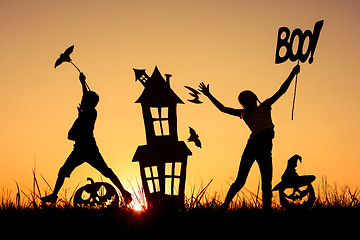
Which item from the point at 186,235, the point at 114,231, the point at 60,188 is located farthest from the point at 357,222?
the point at 60,188

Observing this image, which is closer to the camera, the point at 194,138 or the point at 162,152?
the point at 194,138

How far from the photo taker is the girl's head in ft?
26.8

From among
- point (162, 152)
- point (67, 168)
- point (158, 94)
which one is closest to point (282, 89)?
point (162, 152)

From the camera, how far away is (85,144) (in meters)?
8.70

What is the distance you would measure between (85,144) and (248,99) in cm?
291

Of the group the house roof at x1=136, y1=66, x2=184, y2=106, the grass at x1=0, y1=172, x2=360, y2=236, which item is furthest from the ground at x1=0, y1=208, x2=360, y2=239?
the house roof at x1=136, y1=66, x2=184, y2=106

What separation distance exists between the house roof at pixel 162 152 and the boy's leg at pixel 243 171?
2629mm

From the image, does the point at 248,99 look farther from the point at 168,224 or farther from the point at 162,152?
the point at 162,152

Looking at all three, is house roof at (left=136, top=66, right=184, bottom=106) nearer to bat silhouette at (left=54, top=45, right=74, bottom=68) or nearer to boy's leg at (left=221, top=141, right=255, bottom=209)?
bat silhouette at (left=54, top=45, right=74, bottom=68)

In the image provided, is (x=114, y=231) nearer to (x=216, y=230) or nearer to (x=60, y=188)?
(x=216, y=230)

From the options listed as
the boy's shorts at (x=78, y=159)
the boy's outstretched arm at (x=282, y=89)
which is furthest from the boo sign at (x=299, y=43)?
the boy's shorts at (x=78, y=159)

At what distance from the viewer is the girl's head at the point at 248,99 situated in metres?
8.16

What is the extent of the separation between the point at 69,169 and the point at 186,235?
3.40 metres

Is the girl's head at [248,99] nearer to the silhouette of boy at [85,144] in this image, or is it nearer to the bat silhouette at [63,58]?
the silhouette of boy at [85,144]
